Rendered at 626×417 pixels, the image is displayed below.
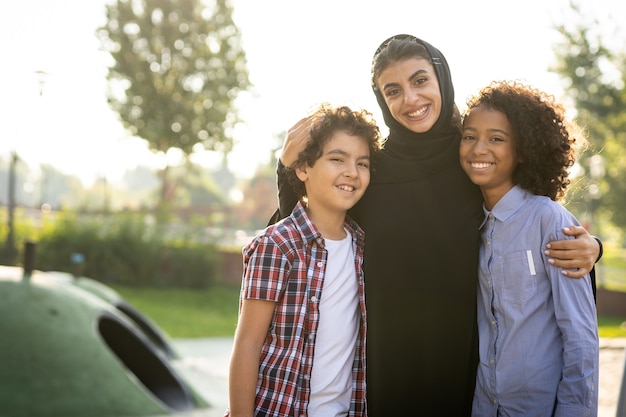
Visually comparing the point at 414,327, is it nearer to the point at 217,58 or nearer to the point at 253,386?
the point at 253,386

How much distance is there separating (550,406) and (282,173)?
4.90 ft

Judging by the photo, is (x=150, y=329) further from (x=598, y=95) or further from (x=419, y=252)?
(x=598, y=95)

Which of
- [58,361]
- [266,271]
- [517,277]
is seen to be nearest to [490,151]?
[517,277]

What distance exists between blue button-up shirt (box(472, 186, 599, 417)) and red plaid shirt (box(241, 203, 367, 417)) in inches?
28.6

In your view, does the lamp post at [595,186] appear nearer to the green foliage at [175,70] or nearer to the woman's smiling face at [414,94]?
the green foliage at [175,70]

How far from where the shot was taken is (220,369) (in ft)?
52.9

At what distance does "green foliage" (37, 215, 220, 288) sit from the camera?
93.6ft

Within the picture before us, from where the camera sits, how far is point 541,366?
9.80ft

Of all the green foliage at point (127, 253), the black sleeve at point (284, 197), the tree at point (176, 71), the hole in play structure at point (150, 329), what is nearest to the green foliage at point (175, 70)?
the tree at point (176, 71)

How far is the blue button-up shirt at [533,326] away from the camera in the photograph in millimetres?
2898

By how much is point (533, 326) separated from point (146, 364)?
8690 millimetres

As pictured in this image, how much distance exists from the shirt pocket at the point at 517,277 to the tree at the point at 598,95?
28.0m

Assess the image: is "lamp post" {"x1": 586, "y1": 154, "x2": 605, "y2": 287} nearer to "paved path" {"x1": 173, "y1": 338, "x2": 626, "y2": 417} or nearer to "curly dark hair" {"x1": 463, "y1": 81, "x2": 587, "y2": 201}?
"paved path" {"x1": 173, "y1": 338, "x2": 626, "y2": 417}

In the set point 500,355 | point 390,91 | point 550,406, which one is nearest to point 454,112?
point 390,91
